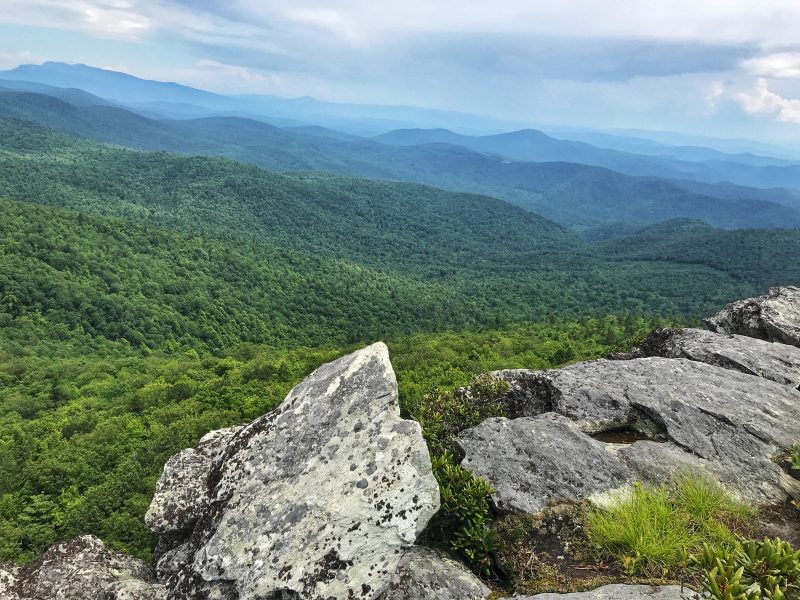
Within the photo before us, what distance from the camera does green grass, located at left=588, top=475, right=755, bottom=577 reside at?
749 centimetres

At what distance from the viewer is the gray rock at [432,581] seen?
7.83m

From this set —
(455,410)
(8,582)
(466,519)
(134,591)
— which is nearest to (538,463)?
(466,519)


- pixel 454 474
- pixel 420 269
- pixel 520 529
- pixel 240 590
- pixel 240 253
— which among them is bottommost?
pixel 420 269

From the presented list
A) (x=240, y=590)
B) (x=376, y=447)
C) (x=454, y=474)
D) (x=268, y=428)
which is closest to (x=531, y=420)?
(x=454, y=474)

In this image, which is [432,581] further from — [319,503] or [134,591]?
[134,591]

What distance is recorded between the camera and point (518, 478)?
9.92 meters

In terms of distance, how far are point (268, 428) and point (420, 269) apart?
189m

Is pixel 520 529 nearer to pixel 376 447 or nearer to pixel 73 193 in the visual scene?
pixel 376 447

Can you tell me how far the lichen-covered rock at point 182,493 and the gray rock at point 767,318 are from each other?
21354mm

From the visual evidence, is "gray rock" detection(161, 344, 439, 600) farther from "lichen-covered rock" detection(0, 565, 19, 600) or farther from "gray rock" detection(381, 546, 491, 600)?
"lichen-covered rock" detection(0, 565, 19, 600)

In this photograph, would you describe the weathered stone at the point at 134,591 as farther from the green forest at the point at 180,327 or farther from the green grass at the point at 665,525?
the green grass at the point at 665,525

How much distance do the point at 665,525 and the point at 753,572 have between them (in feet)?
5.78

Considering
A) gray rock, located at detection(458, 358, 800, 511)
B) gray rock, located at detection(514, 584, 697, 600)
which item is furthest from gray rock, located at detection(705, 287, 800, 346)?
gray rock, located at detection(514, 584, 697, 600)

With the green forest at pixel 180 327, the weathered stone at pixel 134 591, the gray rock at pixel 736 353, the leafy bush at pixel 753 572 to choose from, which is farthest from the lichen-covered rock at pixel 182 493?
the gray rock at pixel 736 353
